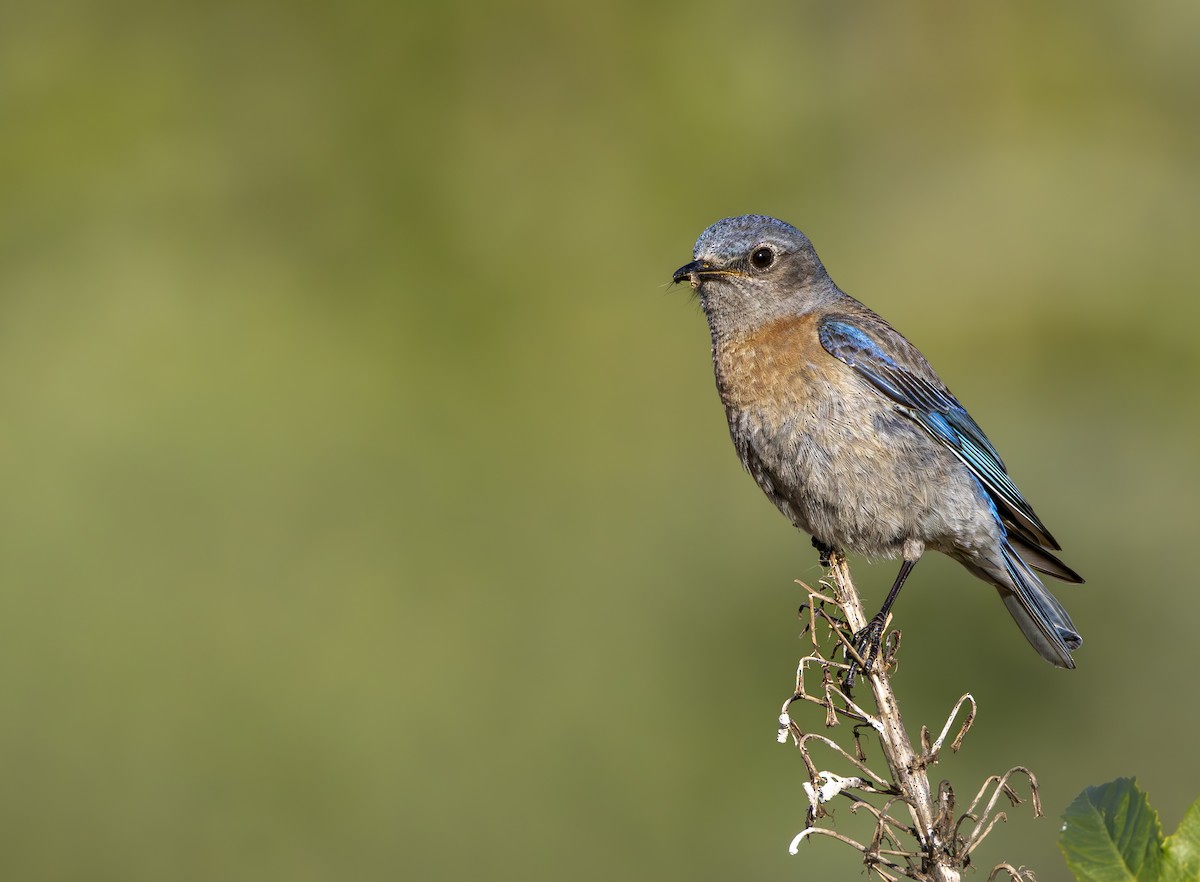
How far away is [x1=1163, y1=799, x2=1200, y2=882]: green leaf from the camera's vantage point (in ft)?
6.26

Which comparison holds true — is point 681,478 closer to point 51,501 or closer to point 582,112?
point 582,112

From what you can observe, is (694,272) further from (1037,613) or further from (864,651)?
(864,651)

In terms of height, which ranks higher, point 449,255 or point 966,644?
point 449,255

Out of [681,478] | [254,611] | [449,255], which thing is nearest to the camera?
[254,611]

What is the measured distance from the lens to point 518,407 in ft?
34.8

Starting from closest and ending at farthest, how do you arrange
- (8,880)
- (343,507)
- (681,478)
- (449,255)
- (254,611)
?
1. (8,880)
2. (254,611)
3. (343,507)
4. (681,478)
5. (449,255)

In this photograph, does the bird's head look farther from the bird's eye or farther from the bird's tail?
the bird's tail

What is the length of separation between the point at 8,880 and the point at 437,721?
9.18ft

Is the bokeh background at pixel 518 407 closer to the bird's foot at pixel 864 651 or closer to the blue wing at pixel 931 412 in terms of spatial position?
the blue wing at pixel 931 412

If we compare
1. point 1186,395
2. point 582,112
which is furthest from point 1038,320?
point 582,112

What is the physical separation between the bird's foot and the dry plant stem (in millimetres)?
24

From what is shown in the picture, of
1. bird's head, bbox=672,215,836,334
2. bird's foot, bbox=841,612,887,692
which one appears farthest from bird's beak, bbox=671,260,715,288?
bird's foot, bbox=841,612,887,692

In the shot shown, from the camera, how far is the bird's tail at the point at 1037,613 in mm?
4828

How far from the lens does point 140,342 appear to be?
34.0 ft
